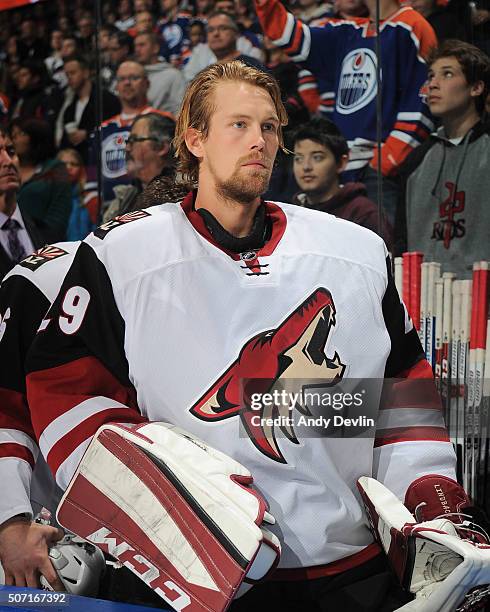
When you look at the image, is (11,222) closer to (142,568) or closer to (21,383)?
(21,383)

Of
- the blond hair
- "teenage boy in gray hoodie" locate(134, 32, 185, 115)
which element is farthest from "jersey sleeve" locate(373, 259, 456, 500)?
"teenage boy in gray hoodie" locate(134, 32, 185, 115)

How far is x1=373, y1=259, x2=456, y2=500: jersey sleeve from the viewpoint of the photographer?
1.42 m

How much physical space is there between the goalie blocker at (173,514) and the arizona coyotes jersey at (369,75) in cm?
144

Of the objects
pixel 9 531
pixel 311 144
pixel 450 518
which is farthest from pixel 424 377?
pixel 311 144

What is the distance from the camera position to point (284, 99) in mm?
2186

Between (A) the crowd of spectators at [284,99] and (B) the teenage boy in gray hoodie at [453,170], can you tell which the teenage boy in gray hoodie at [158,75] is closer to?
(A) the crowd of spectators at [284,99]

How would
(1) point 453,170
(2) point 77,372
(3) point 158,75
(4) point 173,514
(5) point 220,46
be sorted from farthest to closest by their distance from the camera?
(3) point 158,75 → (5) point 220,46 → (1) point 453,170 → (2) point 77,372 → (4) point 173,514

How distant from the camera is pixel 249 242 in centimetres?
145

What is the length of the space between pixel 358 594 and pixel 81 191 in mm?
2065

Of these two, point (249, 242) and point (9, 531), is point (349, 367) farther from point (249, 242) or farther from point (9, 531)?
point (9, 531)

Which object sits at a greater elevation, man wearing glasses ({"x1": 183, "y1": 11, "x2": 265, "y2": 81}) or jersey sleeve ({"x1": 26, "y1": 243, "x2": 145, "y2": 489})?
man wearing glasses ({"x1": 183, "y1": 11, "x2": 265, "y2": 81})

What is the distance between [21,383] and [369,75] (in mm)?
1445

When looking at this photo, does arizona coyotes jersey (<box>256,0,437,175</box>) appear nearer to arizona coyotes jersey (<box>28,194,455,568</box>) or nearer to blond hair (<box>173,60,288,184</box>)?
blond hair (<box>173,60,288,184</box>)

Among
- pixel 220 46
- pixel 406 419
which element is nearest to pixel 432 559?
pixel 406 419
